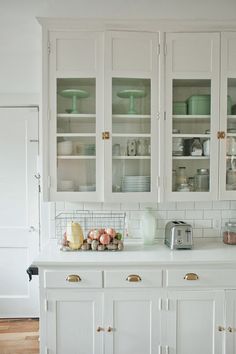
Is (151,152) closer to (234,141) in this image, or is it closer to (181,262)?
(234,141)

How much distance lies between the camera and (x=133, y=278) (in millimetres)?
1845

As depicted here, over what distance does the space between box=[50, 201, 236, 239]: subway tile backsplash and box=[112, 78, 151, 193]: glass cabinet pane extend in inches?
12.7

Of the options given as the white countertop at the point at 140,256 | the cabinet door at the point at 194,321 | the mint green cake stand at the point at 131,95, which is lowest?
the cabinet door at the point at 194,321

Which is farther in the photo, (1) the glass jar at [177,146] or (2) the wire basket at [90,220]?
(2) the wire basket at [90,220]

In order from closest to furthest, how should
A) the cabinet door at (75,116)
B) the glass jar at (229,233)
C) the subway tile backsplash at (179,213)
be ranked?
the cabinet door at (75,116)
the glass jar at (229,233)
the subway tile backsplash at (179,213)

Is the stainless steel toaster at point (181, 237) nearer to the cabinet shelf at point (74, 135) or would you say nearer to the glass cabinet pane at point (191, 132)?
the glass cabinet pane at point (191, 132)

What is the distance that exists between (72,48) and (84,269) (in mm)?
1530

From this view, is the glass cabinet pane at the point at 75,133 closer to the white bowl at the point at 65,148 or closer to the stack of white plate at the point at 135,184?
the white bowl at the point at 65,148

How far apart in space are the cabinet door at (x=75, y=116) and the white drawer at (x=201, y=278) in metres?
0.75

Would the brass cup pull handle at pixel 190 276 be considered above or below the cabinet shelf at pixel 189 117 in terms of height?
below

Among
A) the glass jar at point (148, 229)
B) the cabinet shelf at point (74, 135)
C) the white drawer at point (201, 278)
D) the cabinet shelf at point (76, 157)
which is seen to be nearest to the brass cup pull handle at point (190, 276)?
the white drawer at point (201, 278)

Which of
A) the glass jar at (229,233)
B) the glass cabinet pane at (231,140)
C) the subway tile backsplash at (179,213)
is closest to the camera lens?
the glass cabinet pane at (231,140)

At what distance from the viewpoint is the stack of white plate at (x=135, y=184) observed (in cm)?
215

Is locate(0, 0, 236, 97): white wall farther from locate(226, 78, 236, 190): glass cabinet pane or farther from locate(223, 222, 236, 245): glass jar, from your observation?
locate(223, 222, 236, 245): glass jar
